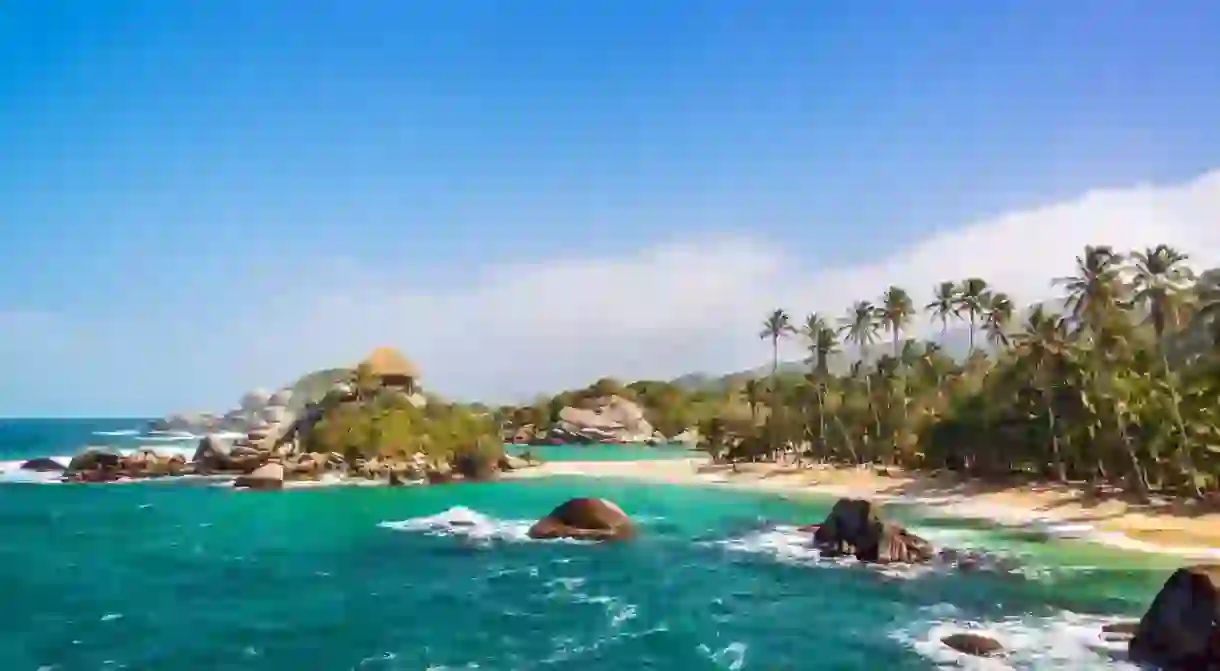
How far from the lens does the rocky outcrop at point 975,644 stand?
2602 cm

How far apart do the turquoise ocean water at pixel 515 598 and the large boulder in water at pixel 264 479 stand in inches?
947

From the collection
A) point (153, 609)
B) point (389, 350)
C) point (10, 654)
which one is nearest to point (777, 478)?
point (389, 350)

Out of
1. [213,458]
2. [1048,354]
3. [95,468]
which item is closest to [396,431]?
[213,458]

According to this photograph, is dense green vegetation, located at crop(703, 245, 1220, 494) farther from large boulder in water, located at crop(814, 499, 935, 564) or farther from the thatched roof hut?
the thatched roof hut

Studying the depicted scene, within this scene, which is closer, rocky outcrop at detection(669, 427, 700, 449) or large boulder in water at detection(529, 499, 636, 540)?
large boulder in water at detection(529, 499, 636, 540)

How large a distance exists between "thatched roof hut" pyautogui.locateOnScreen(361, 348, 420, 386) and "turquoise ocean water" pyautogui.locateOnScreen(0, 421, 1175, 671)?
5416 cm

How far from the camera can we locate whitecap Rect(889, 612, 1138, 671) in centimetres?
2486

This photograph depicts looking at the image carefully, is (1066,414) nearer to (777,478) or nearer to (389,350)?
(777,478)

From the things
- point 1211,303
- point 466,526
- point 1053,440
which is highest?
point 1211,303

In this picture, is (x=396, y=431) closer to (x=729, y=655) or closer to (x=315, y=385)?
(x=315, y=385)

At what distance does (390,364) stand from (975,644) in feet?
322

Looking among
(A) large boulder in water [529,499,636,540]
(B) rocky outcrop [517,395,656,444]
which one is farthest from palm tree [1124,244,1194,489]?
(B) rocky outcrop [517,395,656,444]

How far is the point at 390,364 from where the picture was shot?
382ft

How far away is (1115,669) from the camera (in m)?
23.9
